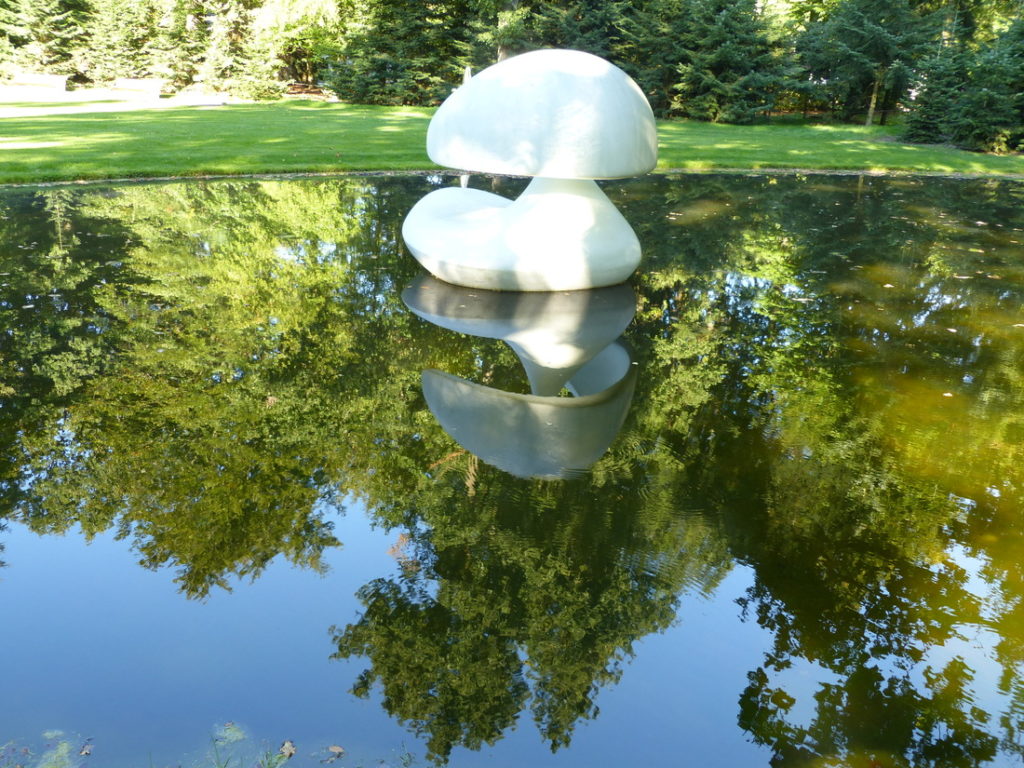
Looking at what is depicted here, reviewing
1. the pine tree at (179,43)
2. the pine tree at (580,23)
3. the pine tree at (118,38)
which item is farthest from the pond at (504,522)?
the pine tree at (118,38)

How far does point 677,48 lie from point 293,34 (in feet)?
49.7

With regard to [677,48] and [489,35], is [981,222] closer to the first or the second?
[677,48]

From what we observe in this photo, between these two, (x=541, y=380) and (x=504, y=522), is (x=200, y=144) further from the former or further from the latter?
(x=504, y=522)

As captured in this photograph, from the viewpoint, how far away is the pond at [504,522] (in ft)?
11.0

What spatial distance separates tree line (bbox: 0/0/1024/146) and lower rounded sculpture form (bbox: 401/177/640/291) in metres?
15.3

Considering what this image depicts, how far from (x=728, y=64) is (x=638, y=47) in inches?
112

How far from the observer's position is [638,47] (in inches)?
1016

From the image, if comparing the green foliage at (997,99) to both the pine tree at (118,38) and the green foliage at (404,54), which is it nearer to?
the green foliage at (404,54)

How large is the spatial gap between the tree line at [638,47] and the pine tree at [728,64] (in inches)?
2.1

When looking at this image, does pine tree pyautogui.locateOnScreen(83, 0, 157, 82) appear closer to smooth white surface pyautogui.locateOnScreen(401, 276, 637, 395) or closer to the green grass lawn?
the green grass lawn

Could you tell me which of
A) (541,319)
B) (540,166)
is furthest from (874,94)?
(541,319)

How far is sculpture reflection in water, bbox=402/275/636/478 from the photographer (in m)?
5.42

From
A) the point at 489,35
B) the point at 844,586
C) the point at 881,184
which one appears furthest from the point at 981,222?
the point at 489,35

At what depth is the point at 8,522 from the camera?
15.3 ft
